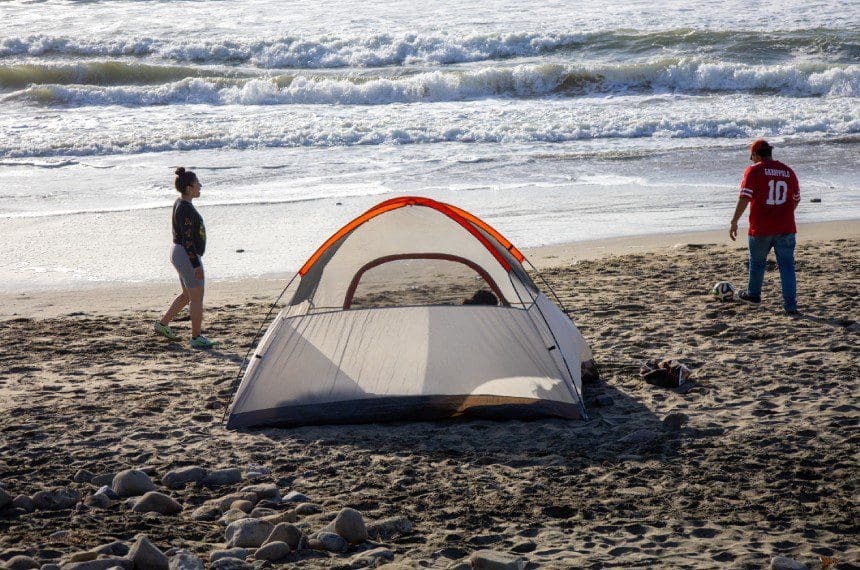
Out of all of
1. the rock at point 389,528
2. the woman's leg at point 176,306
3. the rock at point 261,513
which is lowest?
the rock at point 389,528

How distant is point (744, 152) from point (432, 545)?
14.4m

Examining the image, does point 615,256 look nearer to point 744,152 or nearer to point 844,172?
point 844,172

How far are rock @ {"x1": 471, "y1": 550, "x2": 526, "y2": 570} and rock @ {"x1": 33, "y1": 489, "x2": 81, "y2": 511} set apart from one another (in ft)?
7.38

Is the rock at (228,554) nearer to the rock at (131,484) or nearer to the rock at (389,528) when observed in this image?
the rock at (389,528)

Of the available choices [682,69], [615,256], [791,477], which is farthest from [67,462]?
[682,69]

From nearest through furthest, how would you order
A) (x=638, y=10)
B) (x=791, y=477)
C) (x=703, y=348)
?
(x=791, y=477), (x=703, y=348), (x=638, y=10)

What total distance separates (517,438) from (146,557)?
2514 mm

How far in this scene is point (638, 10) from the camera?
1305 inches

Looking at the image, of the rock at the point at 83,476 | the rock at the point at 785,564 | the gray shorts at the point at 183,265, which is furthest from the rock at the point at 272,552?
the gray shorts at the point at 183,265

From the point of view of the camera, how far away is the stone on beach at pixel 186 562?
3.77 m

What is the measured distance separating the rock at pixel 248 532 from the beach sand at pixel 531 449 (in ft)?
0.26

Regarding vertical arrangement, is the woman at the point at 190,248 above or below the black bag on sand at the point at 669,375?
above

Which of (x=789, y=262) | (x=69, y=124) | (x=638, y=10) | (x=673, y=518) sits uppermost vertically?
(x=638, y=10)

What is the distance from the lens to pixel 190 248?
25.0ft
